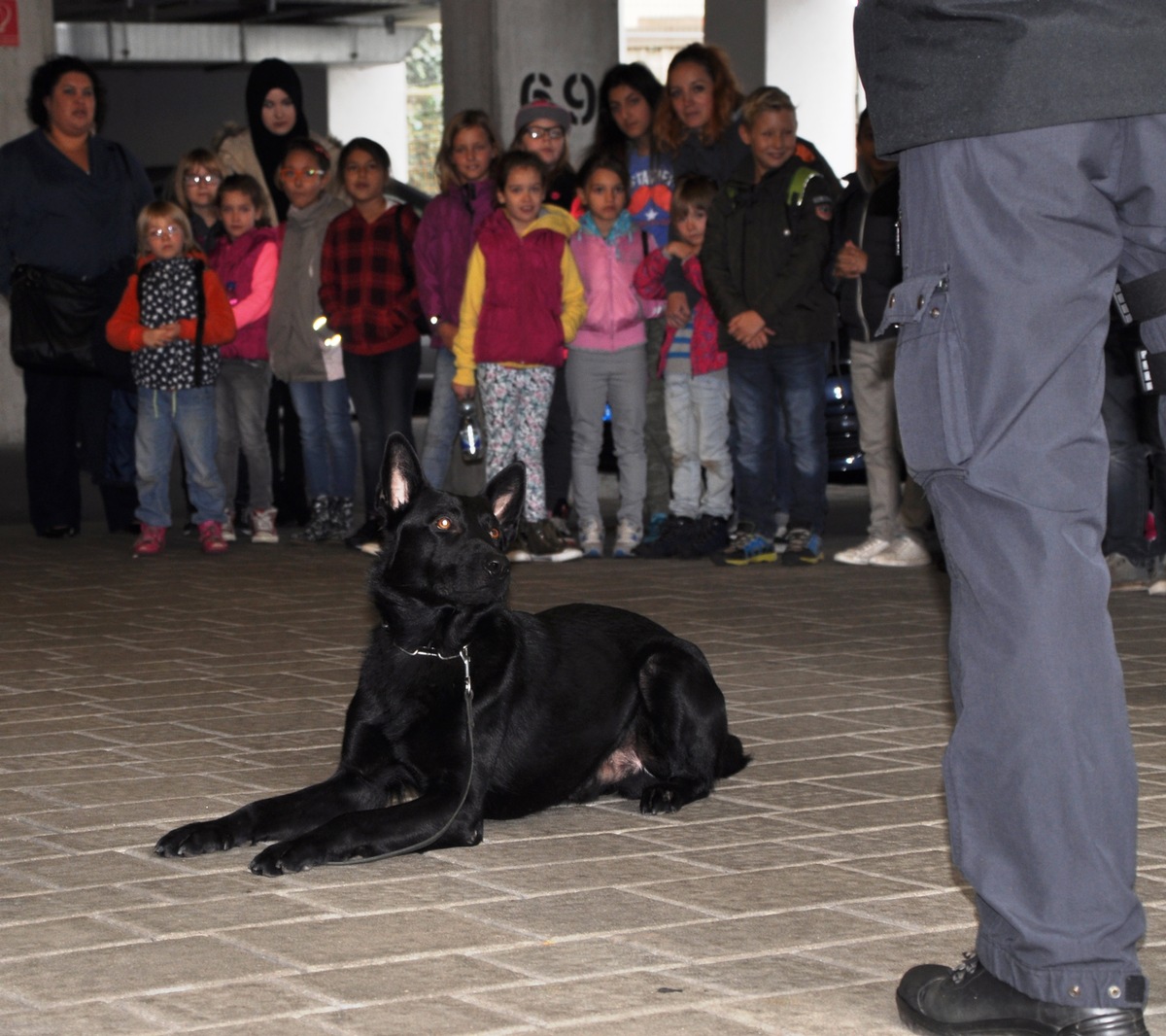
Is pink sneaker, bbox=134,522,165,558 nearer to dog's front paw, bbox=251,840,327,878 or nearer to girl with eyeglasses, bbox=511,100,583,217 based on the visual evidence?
girl with eyeglasses, bbox=511,100,583,217

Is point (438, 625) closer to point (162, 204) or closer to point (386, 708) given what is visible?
point (386, 708)

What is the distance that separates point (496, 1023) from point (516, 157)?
712cm

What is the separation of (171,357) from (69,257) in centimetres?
126

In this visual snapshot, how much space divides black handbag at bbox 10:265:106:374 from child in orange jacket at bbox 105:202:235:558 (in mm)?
471

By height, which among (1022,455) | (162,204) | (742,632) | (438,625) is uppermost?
(162,204)

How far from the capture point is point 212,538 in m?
10.0

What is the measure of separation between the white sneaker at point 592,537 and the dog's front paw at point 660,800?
5254 millimetres

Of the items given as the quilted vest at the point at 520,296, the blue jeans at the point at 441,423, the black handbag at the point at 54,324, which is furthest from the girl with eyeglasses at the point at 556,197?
the black handbag at the point at 54,324

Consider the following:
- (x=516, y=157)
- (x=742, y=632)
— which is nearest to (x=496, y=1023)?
(x=742, y=632)

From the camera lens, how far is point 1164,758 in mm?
5051

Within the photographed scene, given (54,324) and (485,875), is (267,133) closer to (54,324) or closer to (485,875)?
(54,324)

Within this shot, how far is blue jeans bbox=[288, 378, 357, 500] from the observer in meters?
10.5

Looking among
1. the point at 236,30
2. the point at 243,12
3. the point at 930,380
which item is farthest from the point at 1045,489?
the point at 236,30

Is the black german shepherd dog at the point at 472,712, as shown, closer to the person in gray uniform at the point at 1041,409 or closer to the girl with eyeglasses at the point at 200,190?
the person in gray uniform at the point at 1041,409
